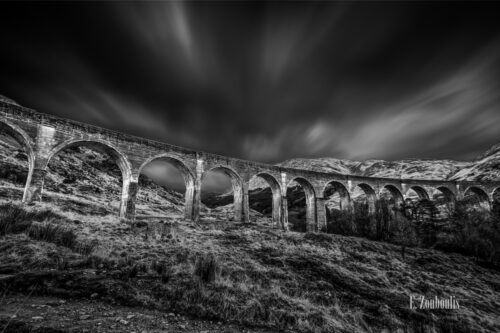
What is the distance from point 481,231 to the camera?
71.3ft

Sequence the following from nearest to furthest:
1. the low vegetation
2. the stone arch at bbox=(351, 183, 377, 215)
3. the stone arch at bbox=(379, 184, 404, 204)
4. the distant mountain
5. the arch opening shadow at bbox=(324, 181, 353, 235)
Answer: the low vegetation
the arch opening shadow at bbox=(324, 181, 353, 235)
the stone arch at bbox=(351, 183, 377, 215)
the stone arch at bbox=(379, 184, 404, 204)
the distant mountain

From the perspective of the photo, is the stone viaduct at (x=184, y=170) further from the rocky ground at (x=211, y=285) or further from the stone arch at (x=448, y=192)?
the rocky ground at (x=211, y=285)

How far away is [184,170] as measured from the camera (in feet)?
76.1

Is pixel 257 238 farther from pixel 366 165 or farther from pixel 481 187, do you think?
pixel 366 165

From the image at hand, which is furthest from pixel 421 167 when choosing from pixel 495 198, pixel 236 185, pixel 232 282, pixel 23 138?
pixel 23 138

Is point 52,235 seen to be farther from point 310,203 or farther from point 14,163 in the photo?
point 14,163

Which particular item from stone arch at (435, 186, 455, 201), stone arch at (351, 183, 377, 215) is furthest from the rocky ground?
stone arch at (435, 186, 455, 201)

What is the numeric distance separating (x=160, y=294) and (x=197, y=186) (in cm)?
1734

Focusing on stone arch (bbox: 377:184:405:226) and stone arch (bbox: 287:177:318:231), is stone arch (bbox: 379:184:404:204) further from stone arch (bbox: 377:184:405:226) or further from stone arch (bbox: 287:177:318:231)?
stone arch (bbox: 287:177:318:231)

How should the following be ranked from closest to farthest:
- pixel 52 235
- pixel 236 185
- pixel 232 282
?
pixel 232 282
pixel 52 235
pixel 236 185

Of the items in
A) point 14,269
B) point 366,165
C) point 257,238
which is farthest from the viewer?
point 366,165

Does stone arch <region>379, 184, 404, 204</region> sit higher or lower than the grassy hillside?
higher

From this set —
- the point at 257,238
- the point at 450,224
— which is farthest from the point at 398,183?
the point at 257,238

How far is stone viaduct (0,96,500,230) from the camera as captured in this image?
1616 cm
